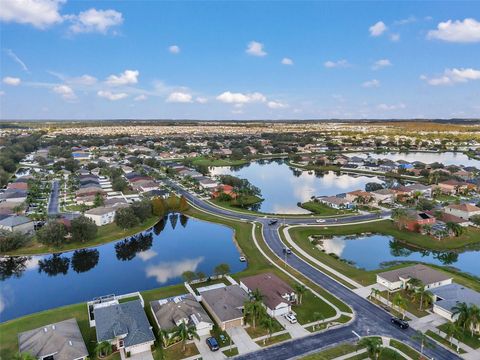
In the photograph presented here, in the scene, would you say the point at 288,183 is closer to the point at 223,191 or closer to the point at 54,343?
the point at 223,191

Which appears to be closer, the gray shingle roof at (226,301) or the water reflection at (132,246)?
the gray shingle roof at (226,301)

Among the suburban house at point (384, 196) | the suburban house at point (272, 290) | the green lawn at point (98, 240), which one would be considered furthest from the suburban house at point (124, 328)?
the suburban house at point (384, 196)

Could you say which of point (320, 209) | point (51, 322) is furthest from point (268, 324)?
point (320, 209)

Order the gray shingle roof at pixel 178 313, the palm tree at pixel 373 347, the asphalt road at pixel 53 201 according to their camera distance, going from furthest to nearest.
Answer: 1. the asphalt road at pixel 53 201
2. the gray shingle roof at pixel 178 313
3. the palm tree at pixel 373 347

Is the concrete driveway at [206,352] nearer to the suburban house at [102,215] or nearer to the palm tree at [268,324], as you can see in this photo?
the palm tree at [268,324]

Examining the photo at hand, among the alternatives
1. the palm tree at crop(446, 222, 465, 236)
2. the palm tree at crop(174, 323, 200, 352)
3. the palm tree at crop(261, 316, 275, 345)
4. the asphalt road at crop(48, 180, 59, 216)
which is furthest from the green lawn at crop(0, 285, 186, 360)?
the palm tree at crop(446, 222, 465, 236)

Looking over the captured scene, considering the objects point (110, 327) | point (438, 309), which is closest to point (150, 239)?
point (110, 327)
